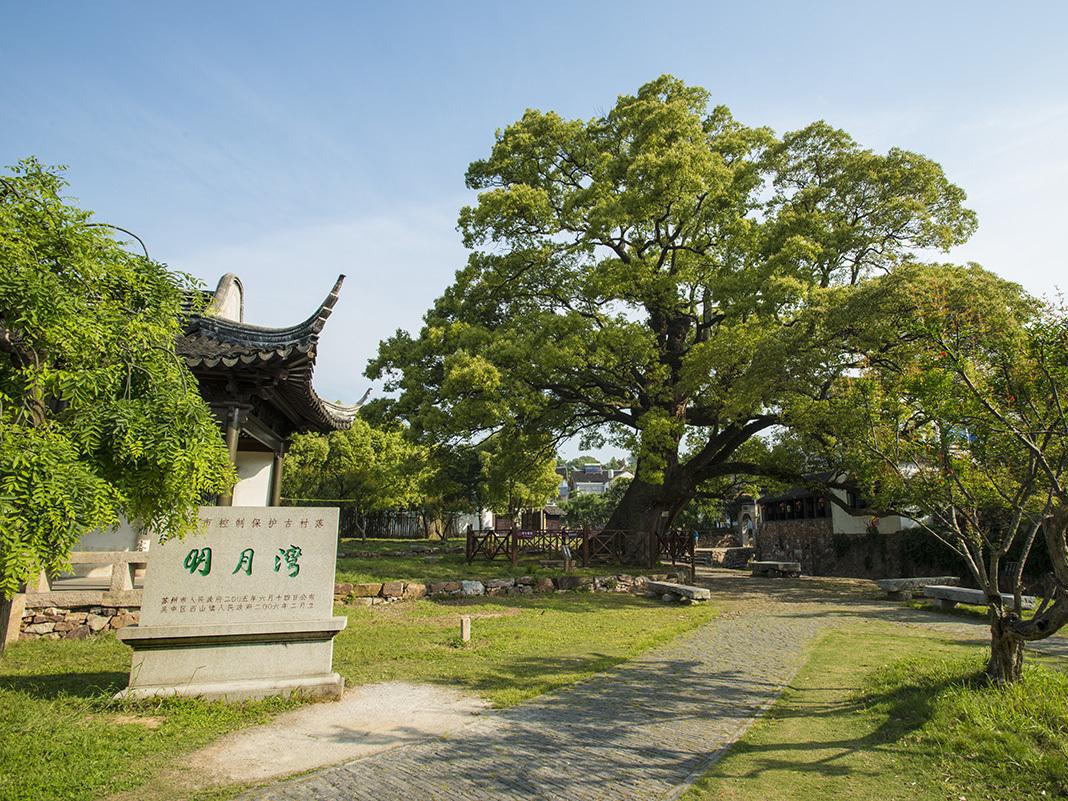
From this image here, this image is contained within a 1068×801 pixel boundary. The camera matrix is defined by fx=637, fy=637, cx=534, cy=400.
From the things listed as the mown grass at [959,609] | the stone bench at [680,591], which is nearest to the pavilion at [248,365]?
the stone bench at [680,591]

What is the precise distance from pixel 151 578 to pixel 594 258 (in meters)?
15.4

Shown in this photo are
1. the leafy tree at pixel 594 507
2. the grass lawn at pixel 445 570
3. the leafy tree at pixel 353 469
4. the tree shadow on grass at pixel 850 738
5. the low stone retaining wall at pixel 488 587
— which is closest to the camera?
the tree shadow on grass at pixel 850 738

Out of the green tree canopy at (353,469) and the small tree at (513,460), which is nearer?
the small tree at (513,460)

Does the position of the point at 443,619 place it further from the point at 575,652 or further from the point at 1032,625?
the point at 1032,625

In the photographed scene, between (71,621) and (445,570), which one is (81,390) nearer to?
(71,621)

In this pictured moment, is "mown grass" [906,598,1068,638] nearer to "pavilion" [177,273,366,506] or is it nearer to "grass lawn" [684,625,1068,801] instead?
"grass lawn" [684,625,1068,801]

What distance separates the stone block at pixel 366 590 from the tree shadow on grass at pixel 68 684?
6.25 metres

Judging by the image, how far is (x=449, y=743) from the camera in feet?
17.4

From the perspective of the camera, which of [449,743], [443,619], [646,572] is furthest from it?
[646,572]

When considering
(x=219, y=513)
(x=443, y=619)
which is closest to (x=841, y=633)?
(x=443, y=619)

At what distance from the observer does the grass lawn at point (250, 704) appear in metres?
4.56

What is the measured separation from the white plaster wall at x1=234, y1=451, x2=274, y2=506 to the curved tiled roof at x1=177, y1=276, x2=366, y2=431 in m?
3.00

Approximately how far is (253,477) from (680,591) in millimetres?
10050

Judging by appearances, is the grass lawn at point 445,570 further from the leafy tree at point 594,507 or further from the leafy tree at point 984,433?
the leafy tree at point 594,507
